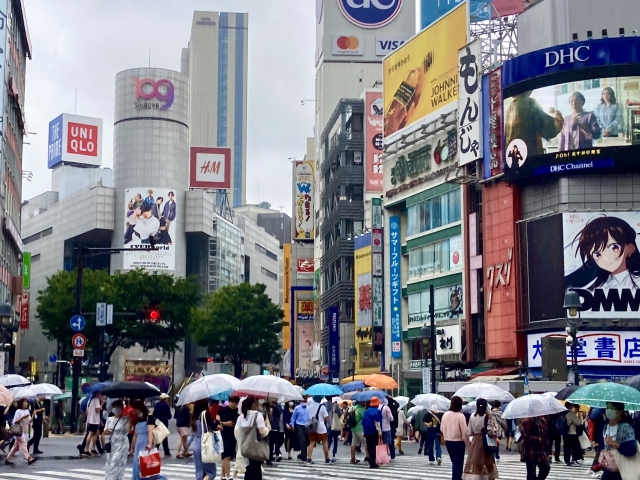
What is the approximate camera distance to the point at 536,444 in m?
19.0

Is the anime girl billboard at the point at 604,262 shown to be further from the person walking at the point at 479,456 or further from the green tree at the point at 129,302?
the green tree at the point at 129,302

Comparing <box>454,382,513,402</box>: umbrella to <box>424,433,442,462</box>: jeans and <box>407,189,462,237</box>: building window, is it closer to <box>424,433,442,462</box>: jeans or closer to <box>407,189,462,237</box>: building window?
<box>424,433,442,462</box>: jeans

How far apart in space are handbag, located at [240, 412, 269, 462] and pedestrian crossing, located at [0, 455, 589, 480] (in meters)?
5.19

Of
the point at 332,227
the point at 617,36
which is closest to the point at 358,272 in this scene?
the point at 332,227

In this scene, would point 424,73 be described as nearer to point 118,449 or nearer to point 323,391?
point 323,391

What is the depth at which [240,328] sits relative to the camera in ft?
318

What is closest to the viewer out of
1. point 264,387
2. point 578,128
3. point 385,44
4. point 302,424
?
point 264,387

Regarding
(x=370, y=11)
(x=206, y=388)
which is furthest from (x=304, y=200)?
(x=206, y=388)

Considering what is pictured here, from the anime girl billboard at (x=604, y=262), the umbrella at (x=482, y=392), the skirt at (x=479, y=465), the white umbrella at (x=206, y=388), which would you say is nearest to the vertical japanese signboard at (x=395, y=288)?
the anime girl billboard at (x=604, y=262)

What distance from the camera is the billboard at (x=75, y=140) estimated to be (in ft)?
503

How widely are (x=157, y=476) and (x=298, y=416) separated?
13.2m

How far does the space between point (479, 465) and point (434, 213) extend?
46.5 meters

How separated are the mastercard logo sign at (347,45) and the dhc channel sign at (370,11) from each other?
Result: 1686 mm

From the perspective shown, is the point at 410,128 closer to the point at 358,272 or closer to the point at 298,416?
the point at 358,272
